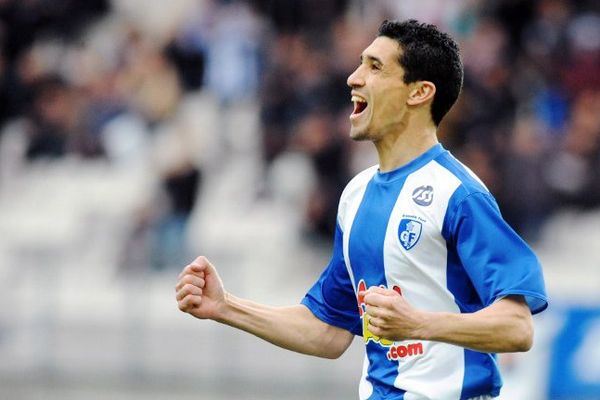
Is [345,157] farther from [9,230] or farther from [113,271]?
[9,230]

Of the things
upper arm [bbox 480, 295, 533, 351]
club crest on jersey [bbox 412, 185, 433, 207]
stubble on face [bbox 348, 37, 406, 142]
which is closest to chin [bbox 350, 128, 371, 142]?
stubble on face [bbox 348, 37, 406, 142]

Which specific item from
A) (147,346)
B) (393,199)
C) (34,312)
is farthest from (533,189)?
(393,199)

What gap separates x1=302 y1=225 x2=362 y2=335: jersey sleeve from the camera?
5.76 meters

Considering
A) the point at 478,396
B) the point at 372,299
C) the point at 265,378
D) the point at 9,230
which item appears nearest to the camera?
the point at 372,299

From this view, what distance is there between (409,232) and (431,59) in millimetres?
683

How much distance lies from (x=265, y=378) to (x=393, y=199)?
6.78 meters

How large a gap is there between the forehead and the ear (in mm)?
126

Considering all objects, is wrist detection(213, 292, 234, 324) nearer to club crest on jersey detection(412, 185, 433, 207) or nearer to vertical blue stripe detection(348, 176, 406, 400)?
vertical blue stripe detection(348, 176, 406, 400)

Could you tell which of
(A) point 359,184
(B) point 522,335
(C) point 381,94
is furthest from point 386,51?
(B) point 522,335

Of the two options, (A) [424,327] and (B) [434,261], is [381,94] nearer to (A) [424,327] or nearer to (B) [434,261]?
(B) [434,261]

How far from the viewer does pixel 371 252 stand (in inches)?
211

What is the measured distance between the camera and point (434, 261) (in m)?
5.16

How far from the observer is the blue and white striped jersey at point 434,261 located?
4.94 m

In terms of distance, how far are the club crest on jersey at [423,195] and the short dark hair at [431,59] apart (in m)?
0.38
